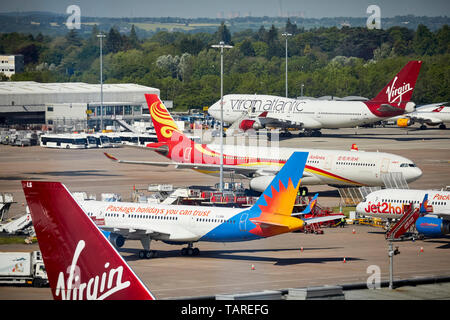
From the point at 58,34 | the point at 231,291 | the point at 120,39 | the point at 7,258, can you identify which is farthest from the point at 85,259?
the point at 120,39

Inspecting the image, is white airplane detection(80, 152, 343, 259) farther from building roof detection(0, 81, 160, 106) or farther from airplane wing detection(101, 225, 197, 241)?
building roof detection(0, 81, 160, 106)

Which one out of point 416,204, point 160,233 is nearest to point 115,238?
point 160,233

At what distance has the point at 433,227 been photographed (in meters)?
58.1

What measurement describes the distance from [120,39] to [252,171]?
127280 millimetres

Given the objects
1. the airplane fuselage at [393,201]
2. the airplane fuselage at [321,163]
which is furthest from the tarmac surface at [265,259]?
the airplane fuselage at [321,163]

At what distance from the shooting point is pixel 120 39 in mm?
199000

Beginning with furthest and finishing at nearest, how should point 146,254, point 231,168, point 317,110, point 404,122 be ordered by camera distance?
point 404,122 → point 317,110 → point 231,168 → point 146,254

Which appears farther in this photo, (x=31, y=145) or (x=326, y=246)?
(x=31, y=145)

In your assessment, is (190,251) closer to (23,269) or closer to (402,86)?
(23,269)

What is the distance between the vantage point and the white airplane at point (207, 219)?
4956 centimetres

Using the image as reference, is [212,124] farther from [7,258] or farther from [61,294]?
[61,294]

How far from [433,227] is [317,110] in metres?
86.1

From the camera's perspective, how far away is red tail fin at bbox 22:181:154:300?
1947 cm

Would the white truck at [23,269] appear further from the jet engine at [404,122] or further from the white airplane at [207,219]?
the jet engine at [404,122]
